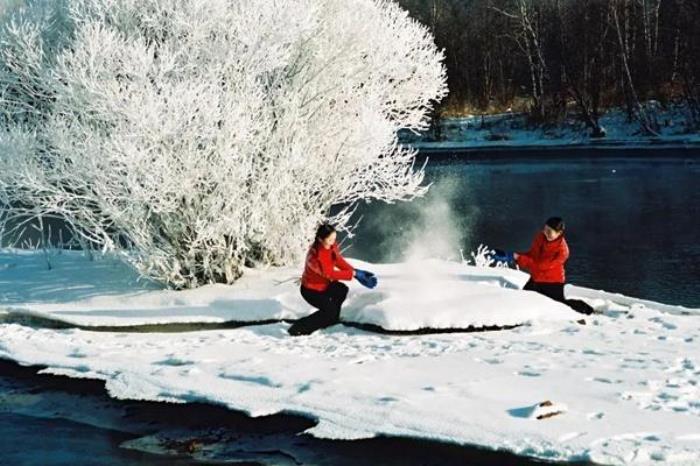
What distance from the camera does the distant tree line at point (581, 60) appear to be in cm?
4650

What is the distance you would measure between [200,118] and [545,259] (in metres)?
4.87

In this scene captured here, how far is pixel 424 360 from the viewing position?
8.53m

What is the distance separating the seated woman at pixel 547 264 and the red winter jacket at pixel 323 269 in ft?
6.88

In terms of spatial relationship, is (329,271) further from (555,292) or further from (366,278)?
A: (555,292)

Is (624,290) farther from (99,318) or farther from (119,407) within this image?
(119,407)

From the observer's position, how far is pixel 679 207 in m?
24.1

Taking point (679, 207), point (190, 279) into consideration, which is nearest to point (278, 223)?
point (190, 279)

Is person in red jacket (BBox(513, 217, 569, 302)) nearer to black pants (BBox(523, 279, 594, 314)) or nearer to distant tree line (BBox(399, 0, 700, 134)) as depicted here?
black pants (BBox(523, 279, 594, 314))

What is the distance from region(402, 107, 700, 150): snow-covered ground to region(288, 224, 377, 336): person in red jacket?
33694 mm

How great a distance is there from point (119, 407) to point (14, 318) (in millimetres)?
4543

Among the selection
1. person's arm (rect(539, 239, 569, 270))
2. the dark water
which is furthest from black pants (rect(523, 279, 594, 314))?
the dark water

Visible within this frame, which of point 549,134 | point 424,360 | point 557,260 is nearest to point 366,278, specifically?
point 424,360

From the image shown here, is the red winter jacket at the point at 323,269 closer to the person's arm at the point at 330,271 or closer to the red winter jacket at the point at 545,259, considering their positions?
the person's arm at the point at 330,271

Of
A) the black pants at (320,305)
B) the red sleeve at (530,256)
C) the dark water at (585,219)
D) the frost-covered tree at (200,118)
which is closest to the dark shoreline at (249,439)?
the black pants at (320,305)
